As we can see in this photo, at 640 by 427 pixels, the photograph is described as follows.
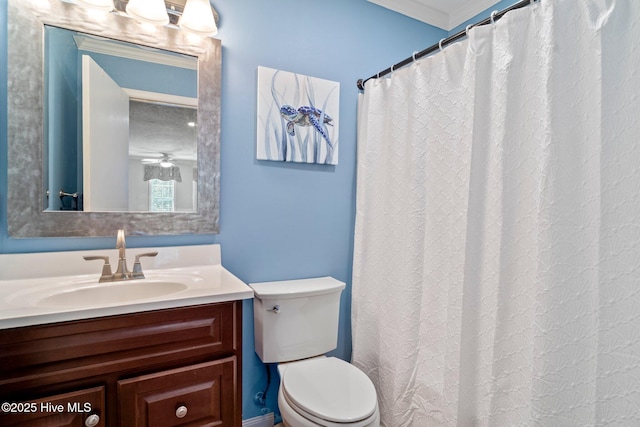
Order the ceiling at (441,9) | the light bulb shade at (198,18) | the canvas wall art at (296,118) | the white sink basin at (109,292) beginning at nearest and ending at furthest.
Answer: the white sink basin at (109,292) < the light bulb shade at (198,18) < the canvas wall art at (296,118) < the ceiling at (441,9)

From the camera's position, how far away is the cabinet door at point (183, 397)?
0.99 m

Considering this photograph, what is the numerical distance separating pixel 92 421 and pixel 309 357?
92 centimetres

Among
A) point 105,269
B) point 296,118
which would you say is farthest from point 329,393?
point 296,118

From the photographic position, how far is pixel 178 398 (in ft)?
3.45

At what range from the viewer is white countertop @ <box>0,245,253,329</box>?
2.90ft

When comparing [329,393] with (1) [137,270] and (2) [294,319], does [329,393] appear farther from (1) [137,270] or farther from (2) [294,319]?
(1) [137,270]

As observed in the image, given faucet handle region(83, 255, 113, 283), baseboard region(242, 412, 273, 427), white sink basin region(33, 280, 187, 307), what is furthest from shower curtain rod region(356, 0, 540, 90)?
baseboard region(242, 412, 273, 427)

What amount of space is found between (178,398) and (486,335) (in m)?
1.10

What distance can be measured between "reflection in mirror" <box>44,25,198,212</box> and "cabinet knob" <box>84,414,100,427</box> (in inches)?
30.5

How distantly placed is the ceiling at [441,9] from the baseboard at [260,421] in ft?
7.94

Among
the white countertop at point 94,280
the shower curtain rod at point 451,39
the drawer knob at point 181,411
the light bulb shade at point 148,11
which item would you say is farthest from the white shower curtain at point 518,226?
the light bulb shade at point 148,11

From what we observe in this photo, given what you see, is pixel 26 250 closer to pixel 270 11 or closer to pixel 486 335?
pixel 270 11

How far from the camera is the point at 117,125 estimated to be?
1391mm

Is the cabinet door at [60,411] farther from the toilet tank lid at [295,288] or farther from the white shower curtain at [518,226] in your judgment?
the white shower curtain at [518,226]
